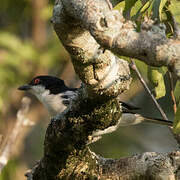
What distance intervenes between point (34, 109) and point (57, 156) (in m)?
6.86

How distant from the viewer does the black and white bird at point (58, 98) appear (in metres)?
6.45

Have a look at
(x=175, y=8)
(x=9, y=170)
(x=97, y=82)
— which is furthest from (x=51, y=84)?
(x=175, y=8)

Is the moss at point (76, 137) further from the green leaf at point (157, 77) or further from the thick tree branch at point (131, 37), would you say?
the thick tree branch at point (131, 37)

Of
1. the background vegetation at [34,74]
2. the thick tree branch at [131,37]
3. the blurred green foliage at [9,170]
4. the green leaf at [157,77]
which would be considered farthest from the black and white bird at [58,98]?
the thick tree branch at [131,37]

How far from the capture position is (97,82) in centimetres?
309

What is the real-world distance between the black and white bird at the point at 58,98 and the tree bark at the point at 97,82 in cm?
209

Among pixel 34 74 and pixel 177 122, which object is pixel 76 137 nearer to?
pixel 177 122

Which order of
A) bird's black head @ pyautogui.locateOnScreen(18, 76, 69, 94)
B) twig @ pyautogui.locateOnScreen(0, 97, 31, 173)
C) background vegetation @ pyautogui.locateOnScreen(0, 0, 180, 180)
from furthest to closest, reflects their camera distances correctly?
1. background vegetation @ pyautogui.locateOnScreen(0, 0, 180, 180)
2. bird's black head @ pyautogui.locateOnScreen(18, 76, 69, 94)
3. twig @ pyautogui.locateOnScreen(0, 97, 31, 173)

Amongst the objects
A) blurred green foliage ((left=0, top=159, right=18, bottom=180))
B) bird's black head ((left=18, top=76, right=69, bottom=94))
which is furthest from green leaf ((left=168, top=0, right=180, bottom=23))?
blurred green foliage ((left=0, top=159, right=18, bottom=180))

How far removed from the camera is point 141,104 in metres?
10.6

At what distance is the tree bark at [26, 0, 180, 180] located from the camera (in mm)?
2303

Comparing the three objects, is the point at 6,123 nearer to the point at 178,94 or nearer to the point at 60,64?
the point at 60,64

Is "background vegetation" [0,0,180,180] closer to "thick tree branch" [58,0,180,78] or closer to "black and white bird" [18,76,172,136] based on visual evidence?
"black and white bird" [18,76,172,136]

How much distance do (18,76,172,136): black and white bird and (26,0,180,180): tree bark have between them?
2.09m
